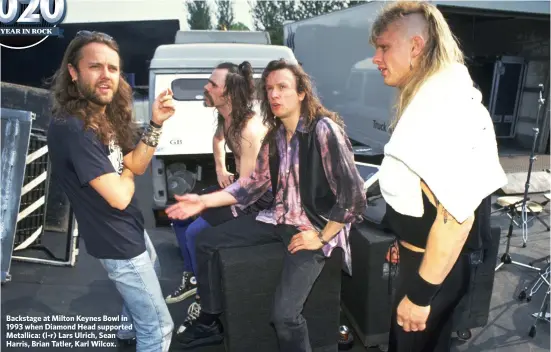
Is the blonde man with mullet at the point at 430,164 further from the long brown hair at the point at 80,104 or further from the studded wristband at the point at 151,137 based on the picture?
the long brown hair at the point at 80,104

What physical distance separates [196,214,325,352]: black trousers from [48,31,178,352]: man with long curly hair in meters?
0.52

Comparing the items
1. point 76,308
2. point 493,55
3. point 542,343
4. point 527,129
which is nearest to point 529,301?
point 542,343

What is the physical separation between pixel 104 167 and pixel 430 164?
1.59 metres

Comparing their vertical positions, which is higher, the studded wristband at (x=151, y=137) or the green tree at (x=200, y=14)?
the green tree at (x=200, y=14)

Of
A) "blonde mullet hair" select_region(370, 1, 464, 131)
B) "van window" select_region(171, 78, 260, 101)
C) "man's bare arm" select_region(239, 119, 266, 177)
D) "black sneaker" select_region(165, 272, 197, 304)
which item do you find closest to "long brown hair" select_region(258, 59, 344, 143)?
A: "man's bare arm" select_region(239, 119, 266, 177)

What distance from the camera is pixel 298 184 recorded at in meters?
2.66

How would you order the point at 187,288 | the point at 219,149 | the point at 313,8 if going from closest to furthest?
1. the point at 219,149
2. the point at 187,288
3. the point at 313,8

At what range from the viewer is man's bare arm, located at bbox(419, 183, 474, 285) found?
5.23 ft

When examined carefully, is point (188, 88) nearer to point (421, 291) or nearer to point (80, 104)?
point (80, 104)

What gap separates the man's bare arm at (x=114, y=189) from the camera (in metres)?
2.14

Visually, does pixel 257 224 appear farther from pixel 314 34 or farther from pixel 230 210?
pixel 314 34

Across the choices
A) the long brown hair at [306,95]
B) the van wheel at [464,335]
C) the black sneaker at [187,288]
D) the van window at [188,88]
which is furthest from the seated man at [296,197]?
the van window at [188,88]

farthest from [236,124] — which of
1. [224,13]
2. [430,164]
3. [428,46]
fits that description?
[224,13]

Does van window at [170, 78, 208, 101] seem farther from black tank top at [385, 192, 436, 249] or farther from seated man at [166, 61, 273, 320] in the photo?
black tank top at [385, 192, 436, 249]
